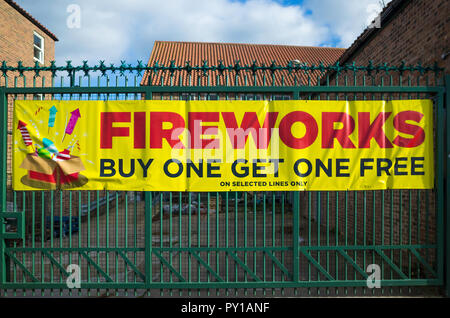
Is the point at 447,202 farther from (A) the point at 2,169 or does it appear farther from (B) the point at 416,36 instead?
(A) the point at 2,169

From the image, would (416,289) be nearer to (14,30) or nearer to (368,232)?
(368,232)

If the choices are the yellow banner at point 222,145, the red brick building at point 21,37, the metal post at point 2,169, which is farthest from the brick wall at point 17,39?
the yellow banner at point 222,145

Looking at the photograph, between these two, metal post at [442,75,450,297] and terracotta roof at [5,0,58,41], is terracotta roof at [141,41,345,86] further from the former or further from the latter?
metal post at [442,75,450,297]

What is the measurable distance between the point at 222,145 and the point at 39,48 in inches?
578

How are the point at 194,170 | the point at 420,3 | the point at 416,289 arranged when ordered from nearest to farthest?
1. the point at 194,170
2. the point at 416,289
3. the point at 420,3

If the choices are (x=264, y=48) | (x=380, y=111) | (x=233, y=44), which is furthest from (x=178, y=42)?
(x=380, y=111)

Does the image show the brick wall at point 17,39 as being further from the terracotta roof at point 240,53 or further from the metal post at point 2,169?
the metal post at point 2,169

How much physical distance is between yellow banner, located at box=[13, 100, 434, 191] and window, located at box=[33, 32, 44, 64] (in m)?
12.7

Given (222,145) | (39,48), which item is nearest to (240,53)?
(39,48)

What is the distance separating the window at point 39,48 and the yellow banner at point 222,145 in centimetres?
1273

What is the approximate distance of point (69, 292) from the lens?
4.14 m

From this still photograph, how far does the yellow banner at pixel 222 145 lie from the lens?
13.1 feet

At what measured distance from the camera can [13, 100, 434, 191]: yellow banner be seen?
3.99m

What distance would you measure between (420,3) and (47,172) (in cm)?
690
